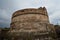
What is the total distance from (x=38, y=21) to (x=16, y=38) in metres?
3.72

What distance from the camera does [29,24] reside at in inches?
582

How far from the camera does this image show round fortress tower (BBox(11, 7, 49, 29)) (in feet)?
48.7

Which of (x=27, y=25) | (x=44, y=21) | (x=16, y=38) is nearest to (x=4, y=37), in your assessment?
(x=16, y=38)

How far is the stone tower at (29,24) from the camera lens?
1383 cm

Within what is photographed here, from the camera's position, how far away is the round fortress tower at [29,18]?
48.7 ft

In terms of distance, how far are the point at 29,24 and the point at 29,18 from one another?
851mm

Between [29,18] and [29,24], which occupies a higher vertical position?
[29,18]

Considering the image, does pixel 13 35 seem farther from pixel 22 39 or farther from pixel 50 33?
pixel 50 33

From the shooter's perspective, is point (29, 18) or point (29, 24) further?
point (29, 18)

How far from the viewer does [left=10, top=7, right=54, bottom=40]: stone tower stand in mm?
13829

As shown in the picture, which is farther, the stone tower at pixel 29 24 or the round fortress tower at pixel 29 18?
the round fortress tower at pixel 29 18

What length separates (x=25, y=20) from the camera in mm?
15078

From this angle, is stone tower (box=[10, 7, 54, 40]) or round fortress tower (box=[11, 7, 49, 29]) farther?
round fortress tower (box=[11, 7, 49, 29])

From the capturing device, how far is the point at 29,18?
15055 millimetres
